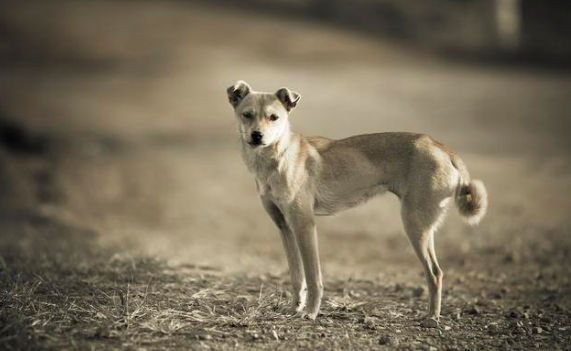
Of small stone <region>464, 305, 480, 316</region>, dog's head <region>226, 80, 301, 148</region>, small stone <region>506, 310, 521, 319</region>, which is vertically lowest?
small stone <region>464, 305, 480, 316</region>

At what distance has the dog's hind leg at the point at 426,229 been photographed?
550cm

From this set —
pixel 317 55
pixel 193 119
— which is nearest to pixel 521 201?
pixel 193 119

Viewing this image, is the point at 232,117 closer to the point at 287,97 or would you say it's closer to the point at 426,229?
the point at 287,97

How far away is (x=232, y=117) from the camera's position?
66.8ft

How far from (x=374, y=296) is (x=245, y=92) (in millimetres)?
2496

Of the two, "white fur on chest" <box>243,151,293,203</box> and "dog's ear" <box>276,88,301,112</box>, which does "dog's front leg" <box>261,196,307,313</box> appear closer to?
"white fur on chest" <box>243,151,293,203</box>

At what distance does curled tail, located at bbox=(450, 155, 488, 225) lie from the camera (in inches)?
220

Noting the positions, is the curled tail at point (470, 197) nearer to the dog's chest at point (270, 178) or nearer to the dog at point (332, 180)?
the dog at point (332, 180)

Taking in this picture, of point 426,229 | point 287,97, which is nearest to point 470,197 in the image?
point 426,229

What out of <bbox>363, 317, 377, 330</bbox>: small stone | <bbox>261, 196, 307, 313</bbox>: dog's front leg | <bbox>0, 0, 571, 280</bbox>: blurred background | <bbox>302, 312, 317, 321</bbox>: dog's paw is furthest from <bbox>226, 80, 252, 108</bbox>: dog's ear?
<bbox>0, 0, 571, 280</bbox>: blurred background

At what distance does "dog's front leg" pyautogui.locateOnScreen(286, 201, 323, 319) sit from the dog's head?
0.65m

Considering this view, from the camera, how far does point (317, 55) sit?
2819 cm

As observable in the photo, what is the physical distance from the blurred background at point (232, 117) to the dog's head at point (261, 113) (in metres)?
2.70

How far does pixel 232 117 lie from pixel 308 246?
15.3m
